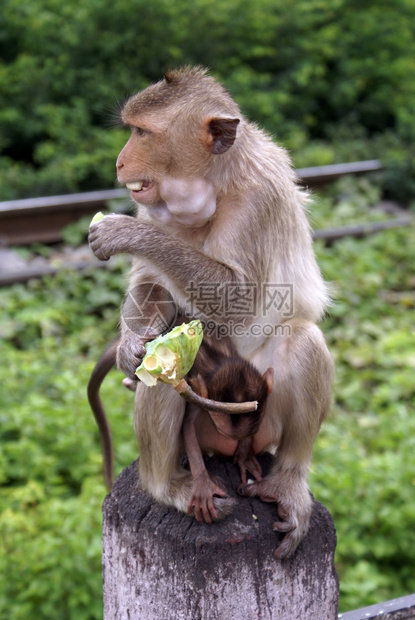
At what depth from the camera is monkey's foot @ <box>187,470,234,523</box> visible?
241cm

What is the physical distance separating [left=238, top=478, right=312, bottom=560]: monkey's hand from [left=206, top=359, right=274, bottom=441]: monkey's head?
26 centimetres

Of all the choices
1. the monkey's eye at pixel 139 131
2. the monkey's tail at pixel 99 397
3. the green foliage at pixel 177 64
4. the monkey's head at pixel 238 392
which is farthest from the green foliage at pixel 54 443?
the green foliage at pixel 177 64

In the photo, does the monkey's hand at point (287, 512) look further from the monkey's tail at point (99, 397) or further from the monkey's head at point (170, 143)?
the monkey's head at point (170, 143)

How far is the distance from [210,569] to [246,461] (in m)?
0.59

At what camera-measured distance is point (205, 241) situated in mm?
2875

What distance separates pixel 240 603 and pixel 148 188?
143cm

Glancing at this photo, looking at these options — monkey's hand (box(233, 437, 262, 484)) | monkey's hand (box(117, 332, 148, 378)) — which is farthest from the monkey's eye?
monkey's hand (box(233, 437, 262, 484))

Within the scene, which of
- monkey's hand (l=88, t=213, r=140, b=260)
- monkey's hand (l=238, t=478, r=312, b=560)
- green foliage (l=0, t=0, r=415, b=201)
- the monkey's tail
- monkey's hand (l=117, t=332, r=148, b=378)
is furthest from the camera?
green foliage (l=0, t=0, r=415, b=201)

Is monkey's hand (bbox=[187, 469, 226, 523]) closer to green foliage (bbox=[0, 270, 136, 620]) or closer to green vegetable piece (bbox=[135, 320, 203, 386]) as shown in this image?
green vegetable piece (bbox=[135, 320, 203, 386])

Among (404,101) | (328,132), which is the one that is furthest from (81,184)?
(404,101)

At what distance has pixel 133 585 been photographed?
235 cm

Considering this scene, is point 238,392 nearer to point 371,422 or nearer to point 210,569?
point 210,569

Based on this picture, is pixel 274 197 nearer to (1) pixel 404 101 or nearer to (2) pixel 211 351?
(2) pixel 211 351

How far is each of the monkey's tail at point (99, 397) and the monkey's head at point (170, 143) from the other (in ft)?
2.09
